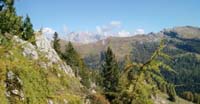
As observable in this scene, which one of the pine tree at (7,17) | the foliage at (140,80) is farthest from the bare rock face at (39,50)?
the foliage at (140,80)

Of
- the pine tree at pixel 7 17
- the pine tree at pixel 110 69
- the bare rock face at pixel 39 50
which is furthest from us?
the pine tree at pixel 110 69

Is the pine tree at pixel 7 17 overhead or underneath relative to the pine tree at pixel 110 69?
overhead

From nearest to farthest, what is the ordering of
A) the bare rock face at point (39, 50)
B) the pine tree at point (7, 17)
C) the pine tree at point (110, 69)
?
1. the bare rock face at point (39, 50)
2. the pine tree at point (7, 17)
3. the pine tree at point (110, 69)

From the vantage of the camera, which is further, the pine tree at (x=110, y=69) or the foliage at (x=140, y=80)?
the pine tree at (x=110, y=69)

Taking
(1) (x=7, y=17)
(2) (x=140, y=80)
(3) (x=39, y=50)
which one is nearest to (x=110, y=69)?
(1) (x=7, y=17)

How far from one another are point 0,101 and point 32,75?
731 centimetres

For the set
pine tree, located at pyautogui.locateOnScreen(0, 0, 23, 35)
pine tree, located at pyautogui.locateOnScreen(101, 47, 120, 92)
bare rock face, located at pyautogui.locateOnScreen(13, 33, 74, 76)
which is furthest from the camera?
pine tree, located at pyautogui.locateOnScreen(101, 47, 120, 92)

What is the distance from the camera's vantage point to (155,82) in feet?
39.9

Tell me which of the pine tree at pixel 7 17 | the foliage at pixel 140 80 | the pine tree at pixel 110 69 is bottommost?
the pine tree at pixel 110 69

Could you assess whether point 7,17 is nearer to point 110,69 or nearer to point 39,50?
point 39,50

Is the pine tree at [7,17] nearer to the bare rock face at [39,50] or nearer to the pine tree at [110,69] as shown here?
the bare rock face at [39,50]

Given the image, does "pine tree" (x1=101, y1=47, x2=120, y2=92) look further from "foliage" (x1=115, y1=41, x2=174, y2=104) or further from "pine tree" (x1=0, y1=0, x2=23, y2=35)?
"foliage" (x1=115, y1=41, x2=174, y2=104)

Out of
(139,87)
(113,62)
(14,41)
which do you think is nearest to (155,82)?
(139,87)

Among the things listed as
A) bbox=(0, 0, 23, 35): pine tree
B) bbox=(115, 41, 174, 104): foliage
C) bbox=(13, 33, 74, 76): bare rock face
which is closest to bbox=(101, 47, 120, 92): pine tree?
bbox=(13, 33, 74, 76): bare rock face
